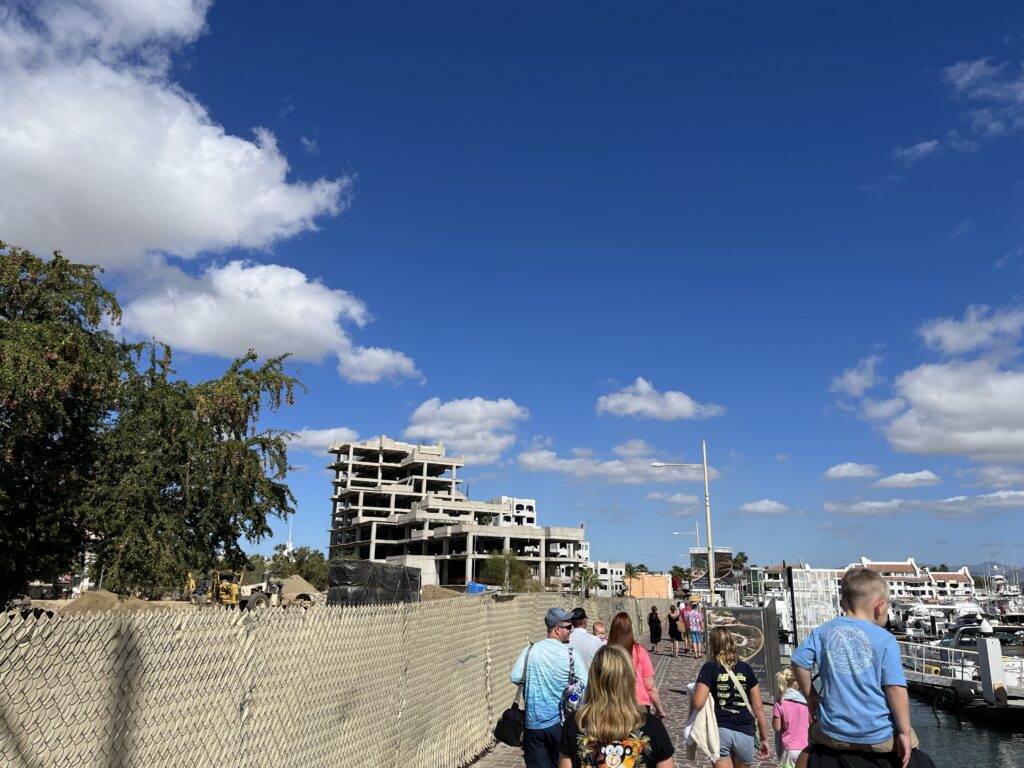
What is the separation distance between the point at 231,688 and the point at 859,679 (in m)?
3.40

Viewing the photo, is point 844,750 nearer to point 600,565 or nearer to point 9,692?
point 9,692

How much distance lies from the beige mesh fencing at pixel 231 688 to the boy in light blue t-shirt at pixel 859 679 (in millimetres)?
3140

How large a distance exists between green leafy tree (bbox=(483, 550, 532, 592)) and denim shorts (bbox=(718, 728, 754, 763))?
241 feet

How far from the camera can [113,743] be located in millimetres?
3221

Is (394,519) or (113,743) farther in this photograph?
(394,519)

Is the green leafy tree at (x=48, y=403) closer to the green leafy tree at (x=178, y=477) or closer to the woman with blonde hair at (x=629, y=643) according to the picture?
the green leafy tree at (x=178, y=477)

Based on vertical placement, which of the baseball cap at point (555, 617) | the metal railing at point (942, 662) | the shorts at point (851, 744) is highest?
the baseball cap at point (555, 617)

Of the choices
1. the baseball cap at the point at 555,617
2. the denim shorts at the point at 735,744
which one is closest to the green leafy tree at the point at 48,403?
the baseball cap at the point at 555,617

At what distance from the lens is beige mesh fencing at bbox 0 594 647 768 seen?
9.53ft

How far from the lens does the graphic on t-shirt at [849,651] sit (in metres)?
3.64

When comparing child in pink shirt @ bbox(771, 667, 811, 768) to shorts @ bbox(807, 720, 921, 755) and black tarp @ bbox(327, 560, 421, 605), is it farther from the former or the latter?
black tarp @ bbox(327, 560, 421, 605)

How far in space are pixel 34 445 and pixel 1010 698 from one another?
85.6ft

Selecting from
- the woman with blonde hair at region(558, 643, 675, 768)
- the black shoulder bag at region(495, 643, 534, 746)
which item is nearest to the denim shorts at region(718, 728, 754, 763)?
the black shoulder bag at region(495, 643, 534, 746)

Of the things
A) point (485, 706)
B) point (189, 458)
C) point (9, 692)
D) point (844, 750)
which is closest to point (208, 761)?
point (9, 692)
